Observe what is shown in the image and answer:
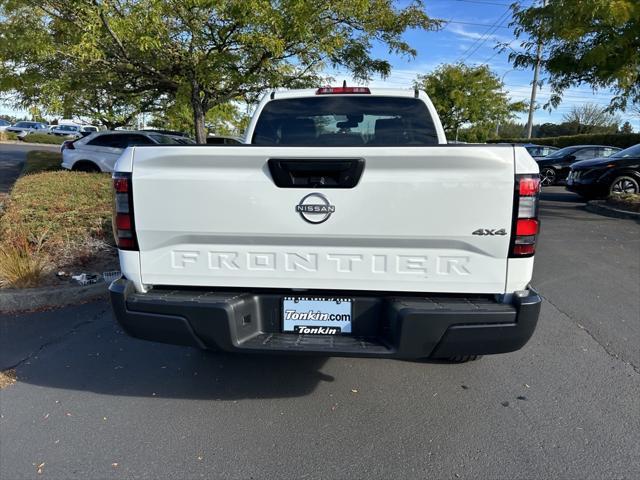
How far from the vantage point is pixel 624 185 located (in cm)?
1241

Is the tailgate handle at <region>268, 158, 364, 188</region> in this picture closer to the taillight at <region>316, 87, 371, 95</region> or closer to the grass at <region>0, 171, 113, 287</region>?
the taillight at <region>316, 87, 371, 95</region>

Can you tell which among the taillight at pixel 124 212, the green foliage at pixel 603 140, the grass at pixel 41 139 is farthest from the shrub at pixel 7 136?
the taillight at pixel 124 212

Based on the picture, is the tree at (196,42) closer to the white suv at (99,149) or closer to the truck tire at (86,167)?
the white suv at (99,149)

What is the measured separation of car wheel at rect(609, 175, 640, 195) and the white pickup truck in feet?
38.3

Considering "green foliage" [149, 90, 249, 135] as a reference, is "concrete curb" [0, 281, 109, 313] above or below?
below

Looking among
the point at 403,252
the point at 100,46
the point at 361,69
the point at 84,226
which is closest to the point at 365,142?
the point at 403,252

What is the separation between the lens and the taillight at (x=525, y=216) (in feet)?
8.38

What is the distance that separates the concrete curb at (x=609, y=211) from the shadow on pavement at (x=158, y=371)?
9151mm

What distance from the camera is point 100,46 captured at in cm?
883

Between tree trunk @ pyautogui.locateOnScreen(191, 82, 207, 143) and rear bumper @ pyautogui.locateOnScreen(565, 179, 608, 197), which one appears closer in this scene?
tree trunk @ pyautogui.locateOnScreen(191, 82, 207, 143)

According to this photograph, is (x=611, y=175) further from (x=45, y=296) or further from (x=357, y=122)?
(x=45, y=296)

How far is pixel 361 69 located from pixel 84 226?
7998mm

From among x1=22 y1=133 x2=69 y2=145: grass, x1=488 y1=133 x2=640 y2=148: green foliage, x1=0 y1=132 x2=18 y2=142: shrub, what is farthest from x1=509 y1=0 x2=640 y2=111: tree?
x1=0 y1=132 x2=18 y2=142: shrub

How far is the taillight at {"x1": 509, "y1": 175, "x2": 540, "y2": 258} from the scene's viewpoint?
2.55 metres
